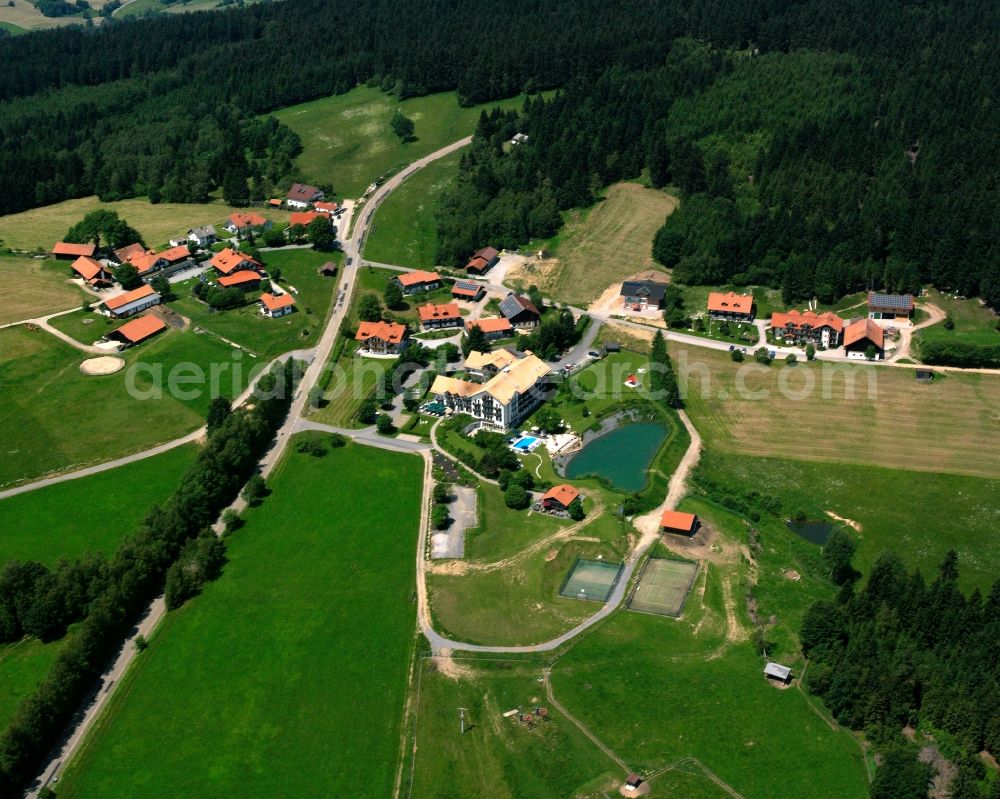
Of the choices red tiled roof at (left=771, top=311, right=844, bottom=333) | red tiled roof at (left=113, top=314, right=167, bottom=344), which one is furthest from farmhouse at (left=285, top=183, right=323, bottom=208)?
red tiled roof at (left=771, top=311, right=844, bottom=333)

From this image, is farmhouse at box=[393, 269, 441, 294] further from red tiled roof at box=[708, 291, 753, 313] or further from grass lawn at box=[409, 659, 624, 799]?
grass lawn at box=[409, 659, 624, 799]

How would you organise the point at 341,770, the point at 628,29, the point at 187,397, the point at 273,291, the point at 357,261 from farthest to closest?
1. the point at 628,29
2. the point at 357,261
3. the point at 273,291
4. the point at 187,397
5. the point at 341,770

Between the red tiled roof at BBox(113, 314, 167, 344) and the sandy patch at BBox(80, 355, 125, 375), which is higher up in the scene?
the red tiled roof at BBox(113, 314, 167, 344)

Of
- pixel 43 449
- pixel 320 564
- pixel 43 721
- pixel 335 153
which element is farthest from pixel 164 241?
pixel 43 721

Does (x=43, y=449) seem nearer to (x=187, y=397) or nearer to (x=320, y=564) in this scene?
(x=187, y=397)

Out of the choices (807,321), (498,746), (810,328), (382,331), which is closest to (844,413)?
(810,328)

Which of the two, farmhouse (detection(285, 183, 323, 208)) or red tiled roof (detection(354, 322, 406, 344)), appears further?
farmhouse (detection(285, 183, 323, 208))
